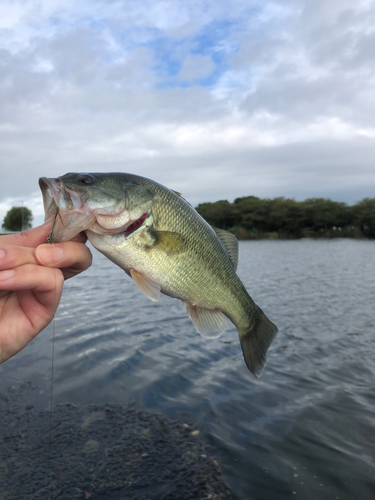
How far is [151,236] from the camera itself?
234cm

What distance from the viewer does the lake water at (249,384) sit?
5469 mm

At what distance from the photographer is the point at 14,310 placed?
2.43 metres

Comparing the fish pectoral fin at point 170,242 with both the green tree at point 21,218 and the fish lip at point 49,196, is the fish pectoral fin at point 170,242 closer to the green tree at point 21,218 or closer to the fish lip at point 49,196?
the fish lip at point 49,196

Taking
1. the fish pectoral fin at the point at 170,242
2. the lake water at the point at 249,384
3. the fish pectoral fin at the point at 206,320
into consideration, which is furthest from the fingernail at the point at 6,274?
the lake water at the point at 249,384

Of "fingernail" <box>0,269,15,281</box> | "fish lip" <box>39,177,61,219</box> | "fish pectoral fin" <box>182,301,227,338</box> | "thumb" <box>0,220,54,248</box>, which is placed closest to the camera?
"fingernail" <box>0,269,15,281</box>

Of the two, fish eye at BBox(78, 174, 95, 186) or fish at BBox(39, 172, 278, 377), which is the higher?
fish eye at BBox(78, 174, 95, 186)

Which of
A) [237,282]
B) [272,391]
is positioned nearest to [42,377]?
[272,391]

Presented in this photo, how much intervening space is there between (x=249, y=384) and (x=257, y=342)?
5433 millimetres

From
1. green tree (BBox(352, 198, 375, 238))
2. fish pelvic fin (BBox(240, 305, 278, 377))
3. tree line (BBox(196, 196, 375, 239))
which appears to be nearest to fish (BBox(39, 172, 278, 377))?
fish pelvic fin (BBox(240, 305, 278, 377))

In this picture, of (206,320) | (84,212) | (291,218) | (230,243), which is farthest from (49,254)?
(291,218)

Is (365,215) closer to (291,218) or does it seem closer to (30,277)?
(291,218)

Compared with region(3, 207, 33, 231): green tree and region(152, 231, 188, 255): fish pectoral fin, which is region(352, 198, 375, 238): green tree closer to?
region(3, 207, 33, 231): green tree

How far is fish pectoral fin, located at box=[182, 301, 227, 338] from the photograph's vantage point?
9.04ft

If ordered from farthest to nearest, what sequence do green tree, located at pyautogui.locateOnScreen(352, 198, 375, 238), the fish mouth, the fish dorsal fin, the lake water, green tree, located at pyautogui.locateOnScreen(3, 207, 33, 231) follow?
1. green tree, located at pyautogui.locateOnScreen(352, 198, 375, 238)
2. the lake water
3. green tree, located at pyautogui.locateOnScreen(3, 207, 33, 231)
4. the fish dorsal fin
5. the fish mouth
